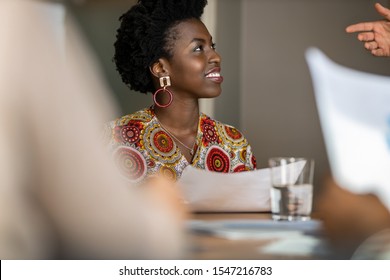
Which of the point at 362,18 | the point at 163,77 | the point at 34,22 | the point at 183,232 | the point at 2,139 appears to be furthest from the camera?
the point at 362,18

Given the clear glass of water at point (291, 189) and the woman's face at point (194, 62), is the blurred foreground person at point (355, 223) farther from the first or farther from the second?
the woman's face at point (194, 62)

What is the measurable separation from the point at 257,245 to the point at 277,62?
1891 mm

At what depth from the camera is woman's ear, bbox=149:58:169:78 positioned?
175 centimetres

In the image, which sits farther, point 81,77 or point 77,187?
point 81,77

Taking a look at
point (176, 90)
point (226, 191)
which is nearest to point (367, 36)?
point (176, 90)

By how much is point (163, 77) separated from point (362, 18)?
1.10 m

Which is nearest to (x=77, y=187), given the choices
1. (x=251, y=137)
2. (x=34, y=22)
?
(x=34, y=22)

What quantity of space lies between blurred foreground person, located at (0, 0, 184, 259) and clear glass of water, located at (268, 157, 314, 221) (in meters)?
0.14

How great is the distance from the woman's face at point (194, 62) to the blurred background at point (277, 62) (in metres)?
0.71

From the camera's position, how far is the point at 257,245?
71cm

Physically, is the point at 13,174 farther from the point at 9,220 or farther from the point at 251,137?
the point at 251,137

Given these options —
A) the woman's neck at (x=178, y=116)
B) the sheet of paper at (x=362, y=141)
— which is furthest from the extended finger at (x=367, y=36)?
the woman's neck at (x=178, y=116)

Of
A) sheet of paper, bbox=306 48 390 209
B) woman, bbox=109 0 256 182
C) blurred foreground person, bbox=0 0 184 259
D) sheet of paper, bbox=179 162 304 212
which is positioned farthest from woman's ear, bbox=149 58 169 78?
sheet of paper, bbox=179 162 304 212

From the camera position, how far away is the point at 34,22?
962mm
